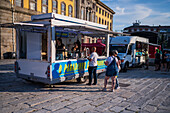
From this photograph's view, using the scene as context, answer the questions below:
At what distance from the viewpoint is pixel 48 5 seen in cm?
2478

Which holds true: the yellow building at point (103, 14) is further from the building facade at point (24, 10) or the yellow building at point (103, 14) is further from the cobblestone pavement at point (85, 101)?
the cobblestone pavement at point (85, 101)

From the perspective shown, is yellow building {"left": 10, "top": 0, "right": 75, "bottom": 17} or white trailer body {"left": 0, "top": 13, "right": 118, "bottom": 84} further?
yellow building {"left": 10, "top": 0, "right": 75, "bottom": 17}

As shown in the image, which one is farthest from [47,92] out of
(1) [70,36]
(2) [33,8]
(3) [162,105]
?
(2) [33,8]

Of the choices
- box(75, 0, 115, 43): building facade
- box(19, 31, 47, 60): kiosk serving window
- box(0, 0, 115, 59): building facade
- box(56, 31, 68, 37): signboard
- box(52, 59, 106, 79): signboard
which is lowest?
box(52, 59, 106, 79): signboard

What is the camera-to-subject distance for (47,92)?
630cm

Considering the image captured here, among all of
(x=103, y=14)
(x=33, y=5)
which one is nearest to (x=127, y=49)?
(x=33, y=5)

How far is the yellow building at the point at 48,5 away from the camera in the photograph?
69.7ft

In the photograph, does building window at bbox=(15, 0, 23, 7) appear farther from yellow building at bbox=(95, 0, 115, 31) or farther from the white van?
yellow building at bbox=(95, 0, 115, 31)

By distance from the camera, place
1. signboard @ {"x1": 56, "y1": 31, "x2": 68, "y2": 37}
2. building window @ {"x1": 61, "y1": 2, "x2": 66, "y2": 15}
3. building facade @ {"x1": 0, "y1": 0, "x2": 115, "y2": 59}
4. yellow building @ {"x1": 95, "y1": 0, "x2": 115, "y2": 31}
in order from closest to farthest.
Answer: signboard @ {"x1": 56, "y1": 31, "x2": 68, "y2": 37}
building facade @ {"x1": 0, "y1": 0, "x2": 115, "y2": 59}
building window @ {"x1": 61, "y1": 2, "x2": 66, "y2": 15}
yellow building @ {"x1": 95, "y1": 0, "x2": 115, "y2": 31}

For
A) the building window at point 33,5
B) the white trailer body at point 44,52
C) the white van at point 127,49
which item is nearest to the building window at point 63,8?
the building window at point 33,5

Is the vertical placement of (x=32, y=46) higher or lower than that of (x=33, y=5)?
lower

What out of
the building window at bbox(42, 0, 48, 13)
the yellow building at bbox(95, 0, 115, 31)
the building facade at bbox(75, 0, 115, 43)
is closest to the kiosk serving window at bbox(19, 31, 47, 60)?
the building window at bbox(42, 0, 48, 13)

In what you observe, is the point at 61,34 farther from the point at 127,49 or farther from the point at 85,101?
the point at 85,101

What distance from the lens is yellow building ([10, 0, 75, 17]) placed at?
21230mm
